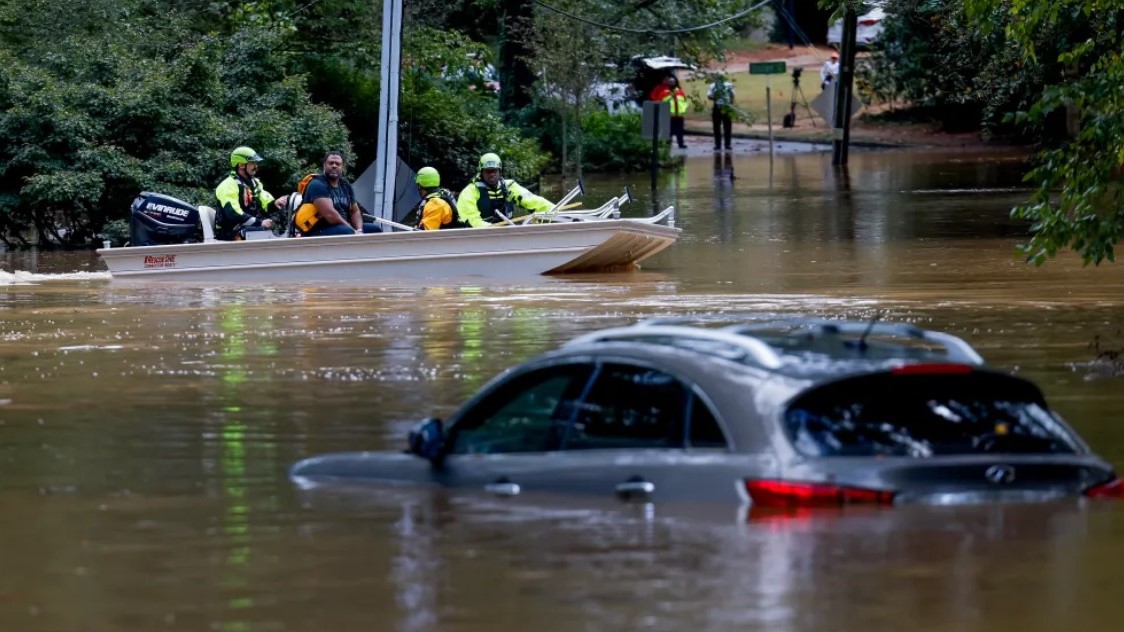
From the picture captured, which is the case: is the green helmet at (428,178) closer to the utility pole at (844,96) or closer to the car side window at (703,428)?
the car side window at (703,428)

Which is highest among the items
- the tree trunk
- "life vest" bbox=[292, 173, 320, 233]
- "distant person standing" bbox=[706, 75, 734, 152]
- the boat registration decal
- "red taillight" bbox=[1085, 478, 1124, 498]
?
the tree trunk

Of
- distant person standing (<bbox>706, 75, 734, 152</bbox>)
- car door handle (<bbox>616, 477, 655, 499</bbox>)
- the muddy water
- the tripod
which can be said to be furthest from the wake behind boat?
the tripod

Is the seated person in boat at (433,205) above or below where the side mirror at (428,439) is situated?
above

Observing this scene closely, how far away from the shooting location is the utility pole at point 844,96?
136ft

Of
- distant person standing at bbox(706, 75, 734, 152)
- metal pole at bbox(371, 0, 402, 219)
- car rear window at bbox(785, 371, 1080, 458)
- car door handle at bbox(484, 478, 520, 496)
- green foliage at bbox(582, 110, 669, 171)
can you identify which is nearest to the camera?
car rear window at bbox(785, 371, 1080, 458)

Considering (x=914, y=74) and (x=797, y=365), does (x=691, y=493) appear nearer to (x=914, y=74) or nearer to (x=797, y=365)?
(x=797, y=365)

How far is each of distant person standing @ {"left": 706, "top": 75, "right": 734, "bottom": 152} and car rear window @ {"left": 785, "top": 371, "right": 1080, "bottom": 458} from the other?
39.3 meters

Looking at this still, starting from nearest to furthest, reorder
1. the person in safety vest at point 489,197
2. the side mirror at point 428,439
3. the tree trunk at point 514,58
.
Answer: the side mirror at point 428,439 < the person in safety vest at point 489,197 < the tree trunk at point 514,58

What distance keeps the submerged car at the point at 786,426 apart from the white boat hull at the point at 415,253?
14.7 m

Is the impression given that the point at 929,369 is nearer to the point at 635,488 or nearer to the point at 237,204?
the point at 635,488

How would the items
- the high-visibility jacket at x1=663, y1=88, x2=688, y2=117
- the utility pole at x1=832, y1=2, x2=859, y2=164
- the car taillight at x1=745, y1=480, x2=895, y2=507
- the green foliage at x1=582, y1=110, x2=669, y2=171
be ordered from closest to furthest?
the car taillight at x1=745, y1=480, x2=895, y2=507 < the utility pole at x1=832, y1=2, x2=859, y2=164 < the green foliage at x1=582, y1=110, x2=669, y2=171 < the high-visibility jacket at x1=663, y1=88, x2=688, y2=117

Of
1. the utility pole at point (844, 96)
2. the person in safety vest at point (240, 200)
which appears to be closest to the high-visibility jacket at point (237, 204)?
the person in safety vest at point (240, 200)

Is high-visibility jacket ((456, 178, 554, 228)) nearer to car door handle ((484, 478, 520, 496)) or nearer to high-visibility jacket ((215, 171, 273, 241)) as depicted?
high-visibility jacket ((215, 171, 273, 241))

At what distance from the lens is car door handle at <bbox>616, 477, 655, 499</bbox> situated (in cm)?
742
